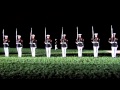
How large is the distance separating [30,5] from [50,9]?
1.96m

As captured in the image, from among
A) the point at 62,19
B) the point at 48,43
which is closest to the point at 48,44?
the point at 48,43

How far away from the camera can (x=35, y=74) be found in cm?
1789

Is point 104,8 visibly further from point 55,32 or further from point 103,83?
point 103,83

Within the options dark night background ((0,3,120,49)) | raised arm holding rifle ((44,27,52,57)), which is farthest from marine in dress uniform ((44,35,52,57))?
dark night background ((0,3,120,49))

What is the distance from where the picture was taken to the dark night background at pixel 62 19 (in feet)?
130

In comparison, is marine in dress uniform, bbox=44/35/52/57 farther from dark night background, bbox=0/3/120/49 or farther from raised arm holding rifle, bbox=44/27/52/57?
dark night background, bbox=0/3/120/49

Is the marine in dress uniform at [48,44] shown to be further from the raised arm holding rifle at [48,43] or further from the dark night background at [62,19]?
the dark night background at [62,19]

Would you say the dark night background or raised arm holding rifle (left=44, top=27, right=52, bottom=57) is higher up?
the dark night background

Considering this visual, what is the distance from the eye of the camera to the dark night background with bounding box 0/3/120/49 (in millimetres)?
39656

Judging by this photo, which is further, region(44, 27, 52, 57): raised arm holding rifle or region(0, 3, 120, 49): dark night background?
region(0, 3, 120, 49): dark night background

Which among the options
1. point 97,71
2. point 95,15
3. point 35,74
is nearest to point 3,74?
point 35,74

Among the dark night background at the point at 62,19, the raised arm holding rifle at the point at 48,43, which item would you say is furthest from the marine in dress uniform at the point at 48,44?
the dark night background at the point at 62,19

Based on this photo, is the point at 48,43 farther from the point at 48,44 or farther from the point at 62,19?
the point at 62,19

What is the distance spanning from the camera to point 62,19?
40750 millimetres
